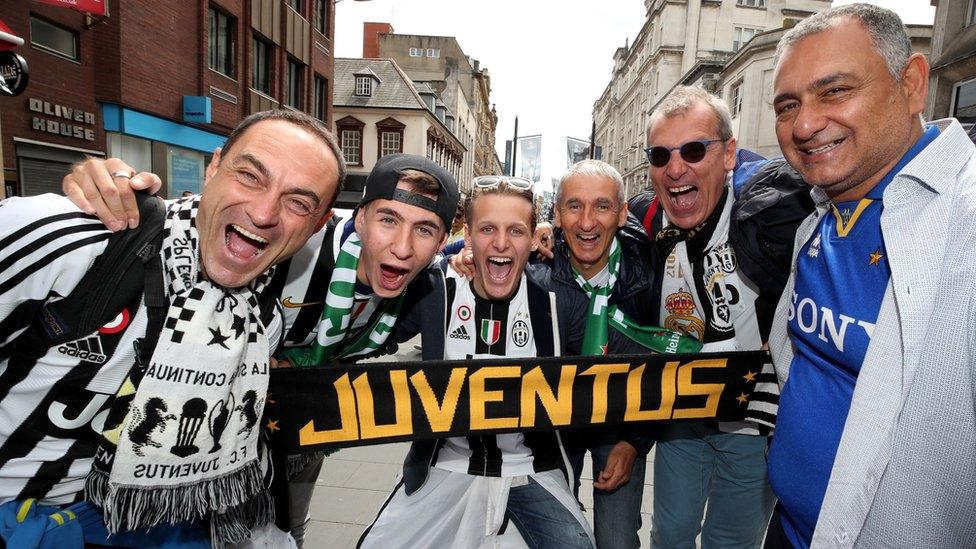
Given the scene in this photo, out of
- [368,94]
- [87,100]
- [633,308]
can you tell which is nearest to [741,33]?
[368,94]

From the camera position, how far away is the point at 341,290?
254 centimetres

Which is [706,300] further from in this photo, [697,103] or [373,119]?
[373,119]

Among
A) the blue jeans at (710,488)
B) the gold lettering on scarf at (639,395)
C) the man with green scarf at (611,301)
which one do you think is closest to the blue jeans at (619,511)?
the man with green scarf at (611,301)

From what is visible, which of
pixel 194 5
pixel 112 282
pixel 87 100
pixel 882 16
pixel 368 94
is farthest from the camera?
pixel 368 94

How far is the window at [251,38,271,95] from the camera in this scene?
19703 mm

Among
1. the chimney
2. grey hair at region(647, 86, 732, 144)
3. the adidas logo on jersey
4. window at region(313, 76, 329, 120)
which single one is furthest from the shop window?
the chimney

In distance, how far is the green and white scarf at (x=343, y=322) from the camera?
2.54 m

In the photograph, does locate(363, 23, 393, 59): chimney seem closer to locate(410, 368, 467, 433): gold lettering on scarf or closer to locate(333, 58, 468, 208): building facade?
locate(333, 58, 468, 208): building facade

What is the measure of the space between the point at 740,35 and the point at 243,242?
174 feet

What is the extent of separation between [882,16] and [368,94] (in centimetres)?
3810

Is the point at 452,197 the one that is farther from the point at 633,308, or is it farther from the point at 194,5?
the point at 194,5

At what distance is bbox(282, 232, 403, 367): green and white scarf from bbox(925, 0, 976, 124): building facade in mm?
19893

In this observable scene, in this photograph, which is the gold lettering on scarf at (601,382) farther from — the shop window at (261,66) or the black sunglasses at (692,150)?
the shop window at (261,66)

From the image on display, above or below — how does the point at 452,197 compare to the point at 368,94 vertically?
below
